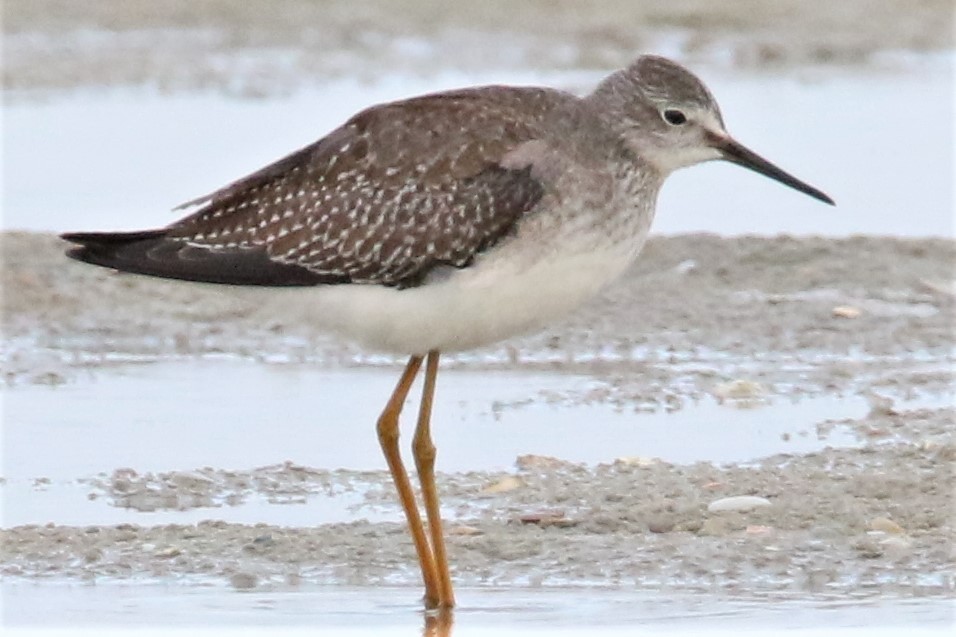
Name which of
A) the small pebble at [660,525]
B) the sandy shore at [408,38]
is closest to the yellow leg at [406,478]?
the small pebble at [660,525]

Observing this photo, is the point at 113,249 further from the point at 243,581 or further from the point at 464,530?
the point at 464,530

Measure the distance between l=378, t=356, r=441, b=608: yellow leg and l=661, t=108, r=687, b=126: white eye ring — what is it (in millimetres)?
1275

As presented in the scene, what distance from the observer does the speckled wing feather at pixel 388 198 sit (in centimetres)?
759

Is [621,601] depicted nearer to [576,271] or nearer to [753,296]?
[576,271]

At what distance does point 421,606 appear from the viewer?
7465 mm

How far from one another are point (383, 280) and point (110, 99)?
936 cm

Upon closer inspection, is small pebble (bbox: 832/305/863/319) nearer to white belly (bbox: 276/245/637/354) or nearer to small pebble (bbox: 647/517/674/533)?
small pebble (bbox: 647/517/674/533)

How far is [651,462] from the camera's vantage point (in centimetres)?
890

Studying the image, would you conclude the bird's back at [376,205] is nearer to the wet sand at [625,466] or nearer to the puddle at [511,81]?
the wet sand at [625,466]

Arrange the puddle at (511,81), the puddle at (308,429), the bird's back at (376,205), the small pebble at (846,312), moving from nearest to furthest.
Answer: the bird's back at (376,205), the puddle at (308,429), the small pebble at (846,312), the puddle at (511,81)

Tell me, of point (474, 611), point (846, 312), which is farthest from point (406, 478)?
point (846, 312)

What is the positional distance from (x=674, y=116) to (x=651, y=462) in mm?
1597

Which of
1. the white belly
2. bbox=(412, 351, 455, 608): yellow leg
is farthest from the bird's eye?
bbox=(412, 351, 455, 608): yellow leg

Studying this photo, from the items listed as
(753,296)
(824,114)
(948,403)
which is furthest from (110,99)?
(948,403)
